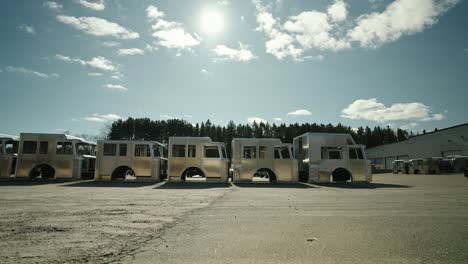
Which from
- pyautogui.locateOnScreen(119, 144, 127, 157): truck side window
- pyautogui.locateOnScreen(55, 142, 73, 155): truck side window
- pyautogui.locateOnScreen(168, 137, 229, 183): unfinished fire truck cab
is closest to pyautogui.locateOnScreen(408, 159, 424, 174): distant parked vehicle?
pyautogui.locateOnScreen(168, 137, 229, 183): unfinished fire truck cab

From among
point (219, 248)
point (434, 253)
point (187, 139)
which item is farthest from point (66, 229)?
point (187, 139)

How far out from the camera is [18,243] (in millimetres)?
4957

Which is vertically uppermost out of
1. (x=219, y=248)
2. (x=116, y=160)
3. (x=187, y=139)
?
(x=187, y=139)

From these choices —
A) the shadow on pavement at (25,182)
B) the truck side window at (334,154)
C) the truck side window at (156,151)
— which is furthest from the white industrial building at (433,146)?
the shadow on pavement at (25,182)

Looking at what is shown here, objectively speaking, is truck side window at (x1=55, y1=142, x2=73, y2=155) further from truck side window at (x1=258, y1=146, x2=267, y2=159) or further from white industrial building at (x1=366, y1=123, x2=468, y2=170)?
white industrial building at (x1=366, y1=123, x2=468, y2=170)

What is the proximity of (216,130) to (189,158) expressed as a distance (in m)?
66.0

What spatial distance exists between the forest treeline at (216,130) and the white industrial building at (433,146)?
18341 mm

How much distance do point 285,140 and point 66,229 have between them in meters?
82.2

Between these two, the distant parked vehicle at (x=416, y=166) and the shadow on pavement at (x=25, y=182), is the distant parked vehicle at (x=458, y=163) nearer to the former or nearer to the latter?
the distant parked vehicle at (x=416, y=166)

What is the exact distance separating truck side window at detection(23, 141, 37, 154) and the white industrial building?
60680 mm

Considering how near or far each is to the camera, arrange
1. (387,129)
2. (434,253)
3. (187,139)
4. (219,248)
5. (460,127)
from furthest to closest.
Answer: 1. (387,129)
2. (460,127)
3. (187,139)
4. (219,248)
5. (434,253)

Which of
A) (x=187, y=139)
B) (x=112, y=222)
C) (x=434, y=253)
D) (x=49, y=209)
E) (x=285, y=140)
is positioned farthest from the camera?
(x=285, y=140)

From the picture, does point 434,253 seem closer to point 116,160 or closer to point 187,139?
point 187,139

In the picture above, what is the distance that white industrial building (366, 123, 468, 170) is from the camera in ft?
173
